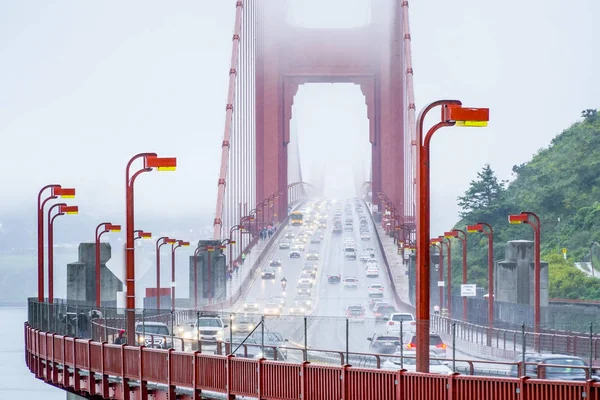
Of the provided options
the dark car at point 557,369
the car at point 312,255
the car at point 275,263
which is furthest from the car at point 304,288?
the dark car at point 557,369

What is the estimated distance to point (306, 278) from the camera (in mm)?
115438

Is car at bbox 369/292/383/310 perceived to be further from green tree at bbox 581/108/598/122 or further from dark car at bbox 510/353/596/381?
dark car at bbox 510/353/596/381

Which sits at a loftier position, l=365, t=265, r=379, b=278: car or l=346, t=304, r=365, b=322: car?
l=365, t=265, r=379, b=278: car

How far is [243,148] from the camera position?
5797 inches

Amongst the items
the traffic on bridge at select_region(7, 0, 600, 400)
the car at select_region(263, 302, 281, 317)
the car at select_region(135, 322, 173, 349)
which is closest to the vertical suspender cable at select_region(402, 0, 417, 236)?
the traffic on bridge at select_region(7, 0, 600, 400)

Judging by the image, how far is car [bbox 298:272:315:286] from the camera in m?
112

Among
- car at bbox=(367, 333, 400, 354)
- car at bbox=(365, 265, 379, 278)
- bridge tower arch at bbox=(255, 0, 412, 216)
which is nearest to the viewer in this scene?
car at bbox=(367, 333, 400, 354)

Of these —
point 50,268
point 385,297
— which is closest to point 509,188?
point 385,297

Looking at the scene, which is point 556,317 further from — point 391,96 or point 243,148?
point 391,96

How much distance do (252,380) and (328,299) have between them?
75706mm

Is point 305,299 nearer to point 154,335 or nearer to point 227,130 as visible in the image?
point 227,130

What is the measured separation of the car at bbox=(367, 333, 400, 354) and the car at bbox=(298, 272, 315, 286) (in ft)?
267

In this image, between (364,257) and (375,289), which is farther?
(364,257)

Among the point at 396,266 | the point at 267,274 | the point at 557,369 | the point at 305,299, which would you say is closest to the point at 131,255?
the point at 557,369
